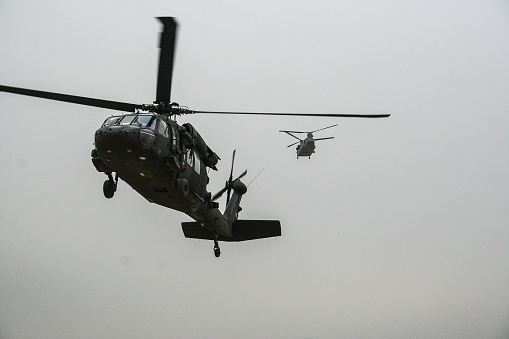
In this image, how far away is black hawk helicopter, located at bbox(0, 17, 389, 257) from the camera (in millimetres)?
11359

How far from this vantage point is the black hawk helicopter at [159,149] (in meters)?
11.4

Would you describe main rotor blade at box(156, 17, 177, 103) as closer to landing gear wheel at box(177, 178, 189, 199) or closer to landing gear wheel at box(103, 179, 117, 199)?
landing gear wheel at box(177, 178, 189, 199)

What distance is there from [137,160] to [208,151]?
13.5ft

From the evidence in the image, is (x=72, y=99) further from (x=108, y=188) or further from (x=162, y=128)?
(x=108, y=188)

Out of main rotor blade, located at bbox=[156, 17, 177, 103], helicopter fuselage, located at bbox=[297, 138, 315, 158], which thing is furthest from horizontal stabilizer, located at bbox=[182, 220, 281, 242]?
helicopter fuselage, located at bbox=[297, 138, 315, 158]

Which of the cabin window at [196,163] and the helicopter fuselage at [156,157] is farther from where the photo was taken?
the cabin window at [196,163]

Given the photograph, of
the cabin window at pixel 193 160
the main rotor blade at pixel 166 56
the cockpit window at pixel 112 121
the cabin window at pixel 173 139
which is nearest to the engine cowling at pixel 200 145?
the cabin window at pixel 193 160

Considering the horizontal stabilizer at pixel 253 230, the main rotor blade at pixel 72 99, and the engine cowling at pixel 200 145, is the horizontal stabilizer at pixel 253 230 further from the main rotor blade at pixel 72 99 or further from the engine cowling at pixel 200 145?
the main rotor blade at pixel 72 99

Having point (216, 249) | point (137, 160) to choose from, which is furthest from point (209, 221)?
point (137, 160)

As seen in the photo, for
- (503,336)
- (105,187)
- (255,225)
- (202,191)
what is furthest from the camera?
(503,336)

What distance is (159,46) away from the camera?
11242 mm

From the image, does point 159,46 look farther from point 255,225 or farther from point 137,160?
point 255,225

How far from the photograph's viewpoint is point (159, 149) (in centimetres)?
1191

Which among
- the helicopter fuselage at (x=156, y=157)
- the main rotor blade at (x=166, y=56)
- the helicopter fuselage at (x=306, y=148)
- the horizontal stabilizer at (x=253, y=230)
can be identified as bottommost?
the horizontal stabilizer at (x=253, y=230)
